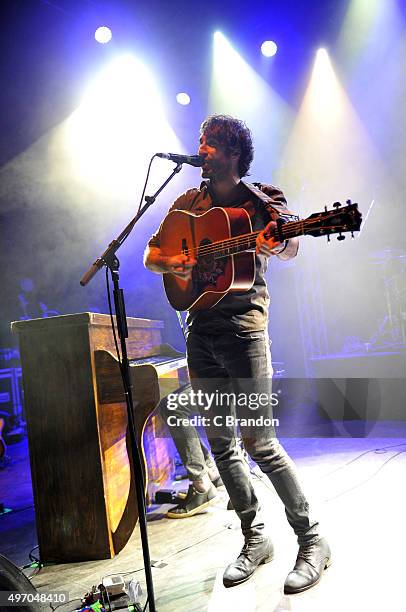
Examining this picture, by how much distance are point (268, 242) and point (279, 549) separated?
1.56 meters

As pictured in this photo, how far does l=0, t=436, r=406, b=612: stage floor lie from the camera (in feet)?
6.61

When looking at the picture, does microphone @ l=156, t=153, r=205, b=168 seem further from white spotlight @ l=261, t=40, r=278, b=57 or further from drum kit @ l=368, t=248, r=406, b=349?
white spotlight @ l=261, t=40, r=278, b=57

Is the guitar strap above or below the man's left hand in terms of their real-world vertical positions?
above

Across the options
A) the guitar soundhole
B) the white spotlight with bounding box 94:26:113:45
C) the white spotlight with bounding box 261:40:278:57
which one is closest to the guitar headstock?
the guitar soundhole

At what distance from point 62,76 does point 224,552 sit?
6280mm

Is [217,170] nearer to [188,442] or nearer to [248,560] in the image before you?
[248,560]

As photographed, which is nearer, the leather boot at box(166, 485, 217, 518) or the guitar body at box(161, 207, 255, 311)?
the guitar body at box(161, 207, 255, 311)

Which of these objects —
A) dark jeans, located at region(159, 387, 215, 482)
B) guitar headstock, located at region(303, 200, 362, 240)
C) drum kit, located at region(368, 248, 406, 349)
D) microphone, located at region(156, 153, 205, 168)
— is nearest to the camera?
guitar headstock, located at region(303, 200, 362, 240)

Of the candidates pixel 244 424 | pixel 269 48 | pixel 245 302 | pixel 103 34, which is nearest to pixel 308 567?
pixel 244 424

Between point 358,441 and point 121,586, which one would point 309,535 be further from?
point 358,441

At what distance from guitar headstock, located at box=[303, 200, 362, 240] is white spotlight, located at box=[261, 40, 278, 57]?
505 centimetres

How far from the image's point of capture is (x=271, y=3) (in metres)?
5.81

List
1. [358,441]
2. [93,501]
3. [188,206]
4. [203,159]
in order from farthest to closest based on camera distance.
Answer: [358,441] < [93,501] < [188,206] < [203,159]

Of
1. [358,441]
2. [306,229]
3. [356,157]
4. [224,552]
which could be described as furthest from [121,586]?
[356,157]
